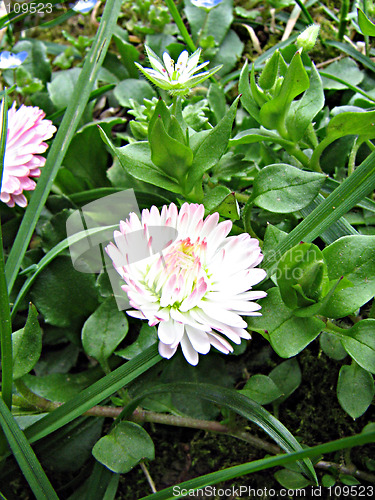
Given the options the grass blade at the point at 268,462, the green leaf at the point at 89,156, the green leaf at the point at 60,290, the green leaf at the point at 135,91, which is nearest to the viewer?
the grass blade at the point at 268,462

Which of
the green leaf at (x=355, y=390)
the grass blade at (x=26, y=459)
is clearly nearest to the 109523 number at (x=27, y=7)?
the grass blade at (x=26, y=459)

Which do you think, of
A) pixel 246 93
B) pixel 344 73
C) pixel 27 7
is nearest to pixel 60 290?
pixel 246 93

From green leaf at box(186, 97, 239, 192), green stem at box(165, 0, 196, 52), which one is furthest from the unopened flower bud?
green stem at box(165, 0, 196, 52)

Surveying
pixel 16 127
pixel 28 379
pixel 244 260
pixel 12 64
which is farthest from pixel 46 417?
pixel 12 64

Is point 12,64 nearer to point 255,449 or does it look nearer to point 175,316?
point 175,316

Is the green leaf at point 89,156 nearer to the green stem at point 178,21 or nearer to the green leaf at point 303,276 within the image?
the green stem at point 178,21

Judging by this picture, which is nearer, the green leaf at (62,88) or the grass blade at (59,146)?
the grass blade at (59,146)

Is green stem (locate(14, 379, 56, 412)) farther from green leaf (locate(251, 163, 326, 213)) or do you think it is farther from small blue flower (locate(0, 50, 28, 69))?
small blue flower (locate(0, 50, 28, 69))

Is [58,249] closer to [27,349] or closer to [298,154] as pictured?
[27,349]
